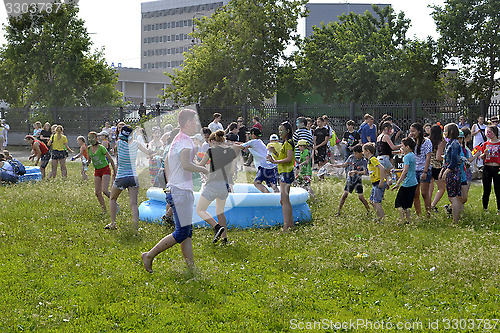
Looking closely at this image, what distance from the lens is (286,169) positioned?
9.46 metres

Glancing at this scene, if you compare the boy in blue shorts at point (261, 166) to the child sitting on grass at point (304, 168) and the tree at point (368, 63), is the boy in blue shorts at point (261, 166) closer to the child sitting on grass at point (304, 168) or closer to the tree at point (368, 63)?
the child sitting on grass at point (304, 168)

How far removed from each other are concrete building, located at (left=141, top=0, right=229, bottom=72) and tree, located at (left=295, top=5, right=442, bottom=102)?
8816 centimetres

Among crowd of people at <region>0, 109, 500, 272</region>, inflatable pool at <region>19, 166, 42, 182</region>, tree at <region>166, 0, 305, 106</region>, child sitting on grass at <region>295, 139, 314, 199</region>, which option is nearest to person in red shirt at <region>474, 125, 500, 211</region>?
crowd of people at <region>0, 109, 500, 272</region>

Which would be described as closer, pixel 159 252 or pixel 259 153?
pixel 159 252

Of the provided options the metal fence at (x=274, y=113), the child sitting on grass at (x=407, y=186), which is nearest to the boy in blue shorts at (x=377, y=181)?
the child sitting on grass at (x=407, y=186)

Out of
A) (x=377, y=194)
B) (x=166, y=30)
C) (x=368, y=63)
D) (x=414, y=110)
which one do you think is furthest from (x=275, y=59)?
(x=166, y=30)

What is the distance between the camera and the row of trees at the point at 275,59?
31719mm

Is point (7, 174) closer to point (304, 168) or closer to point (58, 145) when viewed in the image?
point (58, 145)

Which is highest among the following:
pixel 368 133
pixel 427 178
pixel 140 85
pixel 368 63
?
pixel 140 85

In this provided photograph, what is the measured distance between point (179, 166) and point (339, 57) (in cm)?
3079

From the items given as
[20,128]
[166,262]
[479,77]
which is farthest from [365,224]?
[20,128]

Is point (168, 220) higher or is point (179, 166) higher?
point (179, 166)

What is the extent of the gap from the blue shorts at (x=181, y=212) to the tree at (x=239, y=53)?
28.2 m

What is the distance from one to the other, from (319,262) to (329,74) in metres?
29.7
